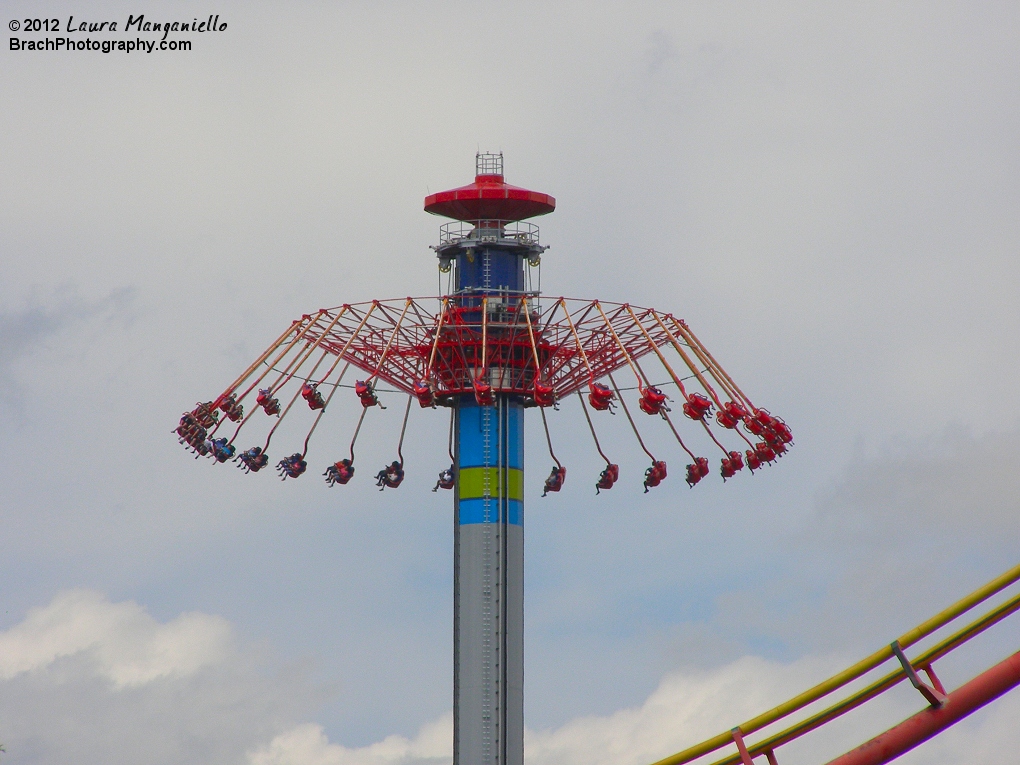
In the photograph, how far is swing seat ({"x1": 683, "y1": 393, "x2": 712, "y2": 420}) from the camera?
106500 millimetres

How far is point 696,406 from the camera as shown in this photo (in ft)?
349

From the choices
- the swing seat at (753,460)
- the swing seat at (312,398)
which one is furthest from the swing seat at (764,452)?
the swing seat at (312,398)

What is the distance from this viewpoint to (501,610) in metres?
107

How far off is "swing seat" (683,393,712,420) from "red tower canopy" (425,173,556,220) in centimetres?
1291

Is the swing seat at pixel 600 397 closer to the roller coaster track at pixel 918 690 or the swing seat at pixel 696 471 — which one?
the swing seat at pixel 696 471

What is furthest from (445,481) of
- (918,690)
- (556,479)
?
(918,690)

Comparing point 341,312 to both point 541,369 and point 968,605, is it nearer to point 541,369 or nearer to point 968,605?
point 541,369

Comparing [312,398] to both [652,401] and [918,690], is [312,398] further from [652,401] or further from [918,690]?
[918,690]

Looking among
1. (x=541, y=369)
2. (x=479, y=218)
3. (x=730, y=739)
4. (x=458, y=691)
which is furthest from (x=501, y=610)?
(x=730, y=739)

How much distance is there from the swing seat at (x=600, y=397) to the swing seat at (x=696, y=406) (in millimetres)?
3558

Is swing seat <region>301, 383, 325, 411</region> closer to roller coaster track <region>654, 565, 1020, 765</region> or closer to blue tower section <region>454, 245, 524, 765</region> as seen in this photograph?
blue tower section <region>454, 245, 524, 765</region>

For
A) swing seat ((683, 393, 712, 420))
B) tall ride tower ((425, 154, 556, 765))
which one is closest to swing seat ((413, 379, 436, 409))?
tall ride tower ((425, 154, 556, 765))

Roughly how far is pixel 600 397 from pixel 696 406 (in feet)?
14.6

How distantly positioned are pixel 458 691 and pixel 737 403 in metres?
18.8
